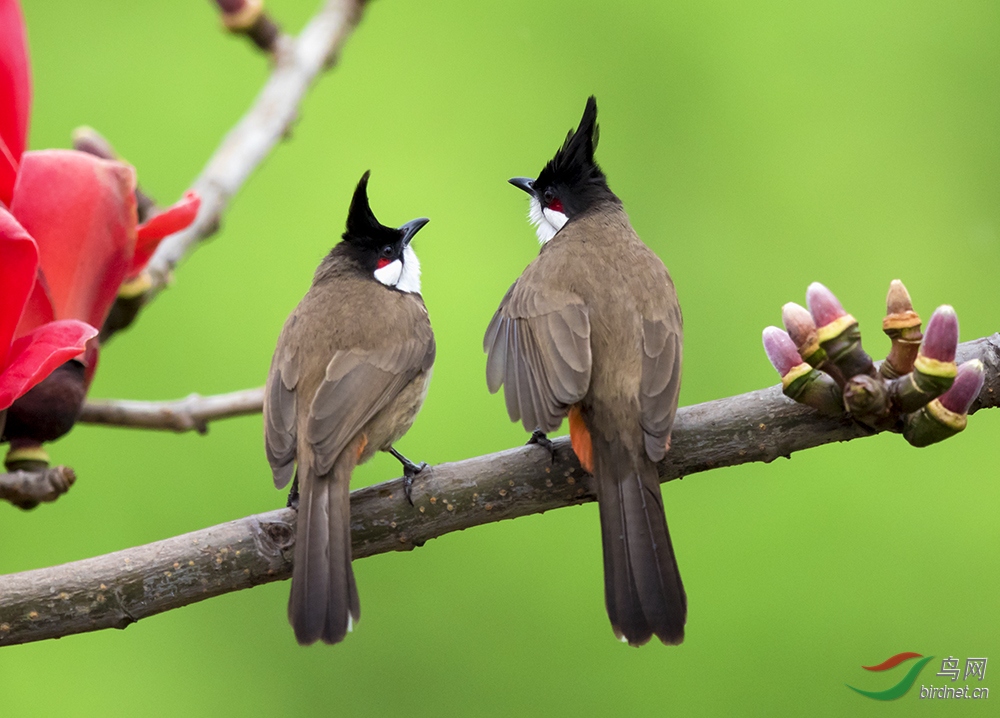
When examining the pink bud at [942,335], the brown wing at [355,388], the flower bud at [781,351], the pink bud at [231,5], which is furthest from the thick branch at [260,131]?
the pink bud at [942,335]

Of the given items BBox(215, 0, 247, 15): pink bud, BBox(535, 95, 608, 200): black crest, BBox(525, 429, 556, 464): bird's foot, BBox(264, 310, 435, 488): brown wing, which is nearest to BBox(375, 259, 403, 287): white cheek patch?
BBox(264, 310, 435, 488): brown wing

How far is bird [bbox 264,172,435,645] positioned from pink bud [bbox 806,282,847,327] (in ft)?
1.22

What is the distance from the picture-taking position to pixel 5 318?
0.60 meters

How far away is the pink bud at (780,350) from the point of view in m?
0.76

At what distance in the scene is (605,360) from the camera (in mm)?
1046

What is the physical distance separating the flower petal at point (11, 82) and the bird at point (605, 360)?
0.44 meters

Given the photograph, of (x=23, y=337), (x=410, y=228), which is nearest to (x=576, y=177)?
(x=410, y=228)

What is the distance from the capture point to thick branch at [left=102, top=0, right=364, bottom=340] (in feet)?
3.56

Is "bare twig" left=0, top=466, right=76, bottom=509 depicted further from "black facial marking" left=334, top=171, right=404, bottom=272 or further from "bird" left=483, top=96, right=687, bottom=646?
"black facial marking" left=334, top=171, right=404, bottom=272

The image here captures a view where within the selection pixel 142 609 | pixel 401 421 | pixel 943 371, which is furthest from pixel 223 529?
pixel 943 371

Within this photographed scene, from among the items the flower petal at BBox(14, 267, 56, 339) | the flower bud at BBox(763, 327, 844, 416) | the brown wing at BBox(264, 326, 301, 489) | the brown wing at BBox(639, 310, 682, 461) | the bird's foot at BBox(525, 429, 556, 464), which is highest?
the flower bud at BBox(763, 327, 844, 416)

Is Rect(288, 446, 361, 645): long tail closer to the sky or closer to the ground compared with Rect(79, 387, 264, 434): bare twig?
closer to the sky

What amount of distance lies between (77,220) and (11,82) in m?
0.09

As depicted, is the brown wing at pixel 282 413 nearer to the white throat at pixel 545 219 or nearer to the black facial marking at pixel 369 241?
the black facial marking at pixel 369 241
